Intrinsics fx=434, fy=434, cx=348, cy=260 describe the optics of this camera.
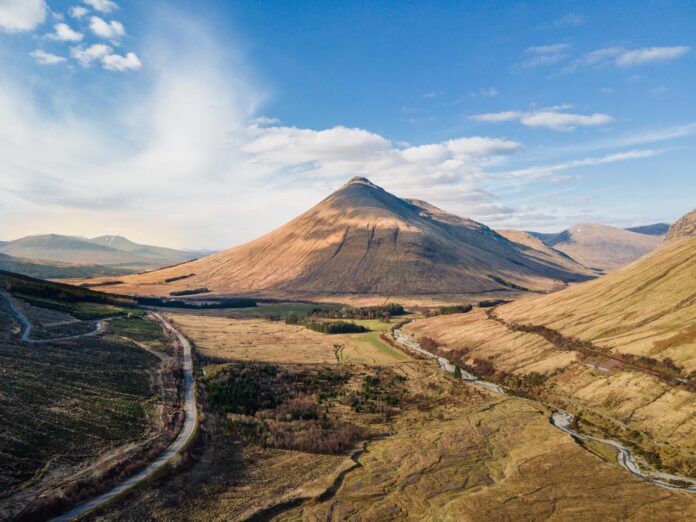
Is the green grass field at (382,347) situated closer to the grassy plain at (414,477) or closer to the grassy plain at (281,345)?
the grassy plain at (281,345)

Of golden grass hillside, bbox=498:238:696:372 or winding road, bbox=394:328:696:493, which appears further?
golden grass hillside, bbox=498:238:696:372

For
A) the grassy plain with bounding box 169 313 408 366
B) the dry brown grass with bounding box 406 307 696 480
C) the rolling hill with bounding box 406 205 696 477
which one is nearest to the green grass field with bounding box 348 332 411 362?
the grassy plain with bounding box 169 313 408 366

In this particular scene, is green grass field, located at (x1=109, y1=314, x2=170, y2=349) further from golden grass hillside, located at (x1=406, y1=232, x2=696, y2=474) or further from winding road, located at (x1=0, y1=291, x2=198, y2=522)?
golden grass hillside, located at (x1=406, y1=232, x2=696, y2=474)

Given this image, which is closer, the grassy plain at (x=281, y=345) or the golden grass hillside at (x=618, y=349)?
the golden grass hillside at (x=618, y=349)

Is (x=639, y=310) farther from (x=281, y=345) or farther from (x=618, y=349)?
(x=281, y=345)

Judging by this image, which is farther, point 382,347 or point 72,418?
point 382,347

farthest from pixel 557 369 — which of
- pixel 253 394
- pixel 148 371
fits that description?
pixel 148 371

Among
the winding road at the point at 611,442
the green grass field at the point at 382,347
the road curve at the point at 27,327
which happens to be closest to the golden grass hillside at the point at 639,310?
the winding road at the point at 611,442

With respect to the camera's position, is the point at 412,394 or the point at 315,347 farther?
the point at 315,347

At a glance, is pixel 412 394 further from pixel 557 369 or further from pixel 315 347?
pixel 315 347

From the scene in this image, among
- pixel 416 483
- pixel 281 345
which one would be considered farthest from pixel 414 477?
pixel 281 345

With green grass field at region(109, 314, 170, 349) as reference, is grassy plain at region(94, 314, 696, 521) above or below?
below
